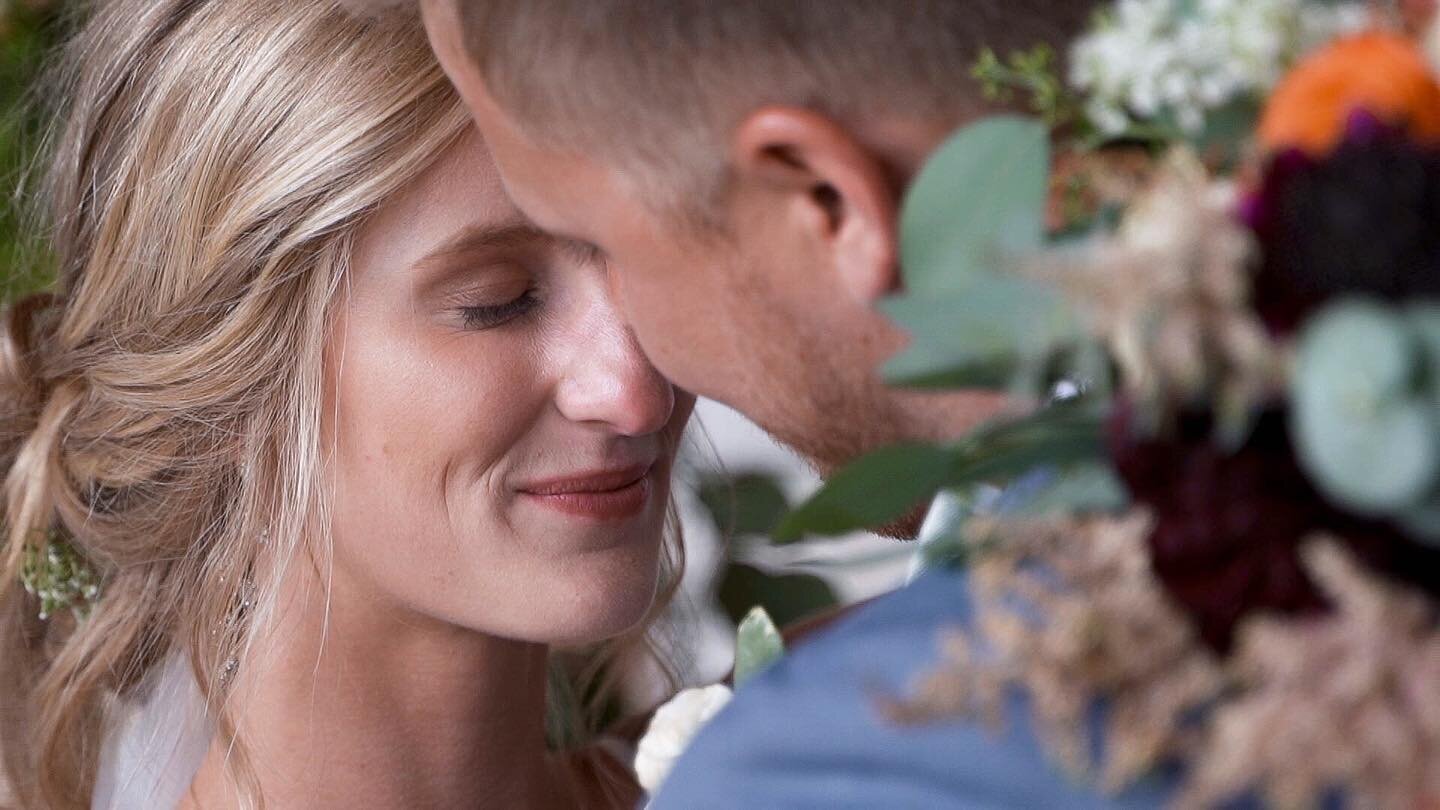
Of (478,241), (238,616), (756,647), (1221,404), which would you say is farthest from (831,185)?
(238,616)

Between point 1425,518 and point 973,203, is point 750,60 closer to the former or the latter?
point 973,203

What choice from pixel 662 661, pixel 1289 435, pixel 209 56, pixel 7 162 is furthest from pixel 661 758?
pixel 7 162

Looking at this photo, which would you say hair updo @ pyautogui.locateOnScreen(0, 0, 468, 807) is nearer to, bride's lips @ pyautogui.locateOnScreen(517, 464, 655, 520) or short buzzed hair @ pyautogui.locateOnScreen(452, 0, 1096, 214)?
bride's lips @ pyautogui.locateOnScreen(517, 464, 655, 520)

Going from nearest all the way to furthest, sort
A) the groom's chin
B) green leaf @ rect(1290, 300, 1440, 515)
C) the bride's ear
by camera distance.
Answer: green leaf @ rect(1290, 300, 1440, 515)
the bride's ear
the groom's chin

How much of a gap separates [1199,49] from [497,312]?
83 centimetres

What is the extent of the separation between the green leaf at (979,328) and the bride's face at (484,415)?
75 centimetres

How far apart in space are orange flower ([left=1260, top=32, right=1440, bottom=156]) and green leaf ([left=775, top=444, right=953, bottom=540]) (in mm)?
190

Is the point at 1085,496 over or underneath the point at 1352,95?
underneath

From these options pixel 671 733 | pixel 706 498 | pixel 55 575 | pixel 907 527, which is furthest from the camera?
pixel 706 498

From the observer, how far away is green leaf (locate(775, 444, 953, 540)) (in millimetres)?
647

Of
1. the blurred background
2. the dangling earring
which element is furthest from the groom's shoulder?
the blurred background

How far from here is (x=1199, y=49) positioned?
59 cm

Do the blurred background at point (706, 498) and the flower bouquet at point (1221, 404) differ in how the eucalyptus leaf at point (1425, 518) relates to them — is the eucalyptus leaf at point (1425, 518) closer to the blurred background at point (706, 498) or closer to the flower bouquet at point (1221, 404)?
the flower bouquet at point (1221, 404)

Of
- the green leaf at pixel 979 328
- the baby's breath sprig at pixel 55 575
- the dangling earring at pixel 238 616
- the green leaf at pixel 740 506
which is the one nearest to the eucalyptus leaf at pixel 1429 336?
the green leaf at pixel 979 328
